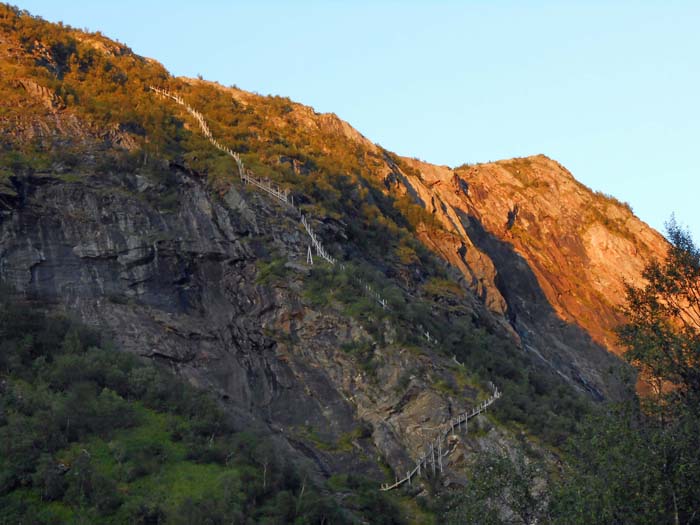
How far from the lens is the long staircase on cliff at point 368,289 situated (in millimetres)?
35562

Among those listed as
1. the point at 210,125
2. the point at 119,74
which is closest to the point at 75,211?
the point at 210,125

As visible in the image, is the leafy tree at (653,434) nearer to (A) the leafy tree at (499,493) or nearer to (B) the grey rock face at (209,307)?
(A) the leafy tree at (499,493)

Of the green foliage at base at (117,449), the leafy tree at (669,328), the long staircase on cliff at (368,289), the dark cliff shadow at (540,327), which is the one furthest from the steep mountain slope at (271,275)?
the leafy tree at (669,328)

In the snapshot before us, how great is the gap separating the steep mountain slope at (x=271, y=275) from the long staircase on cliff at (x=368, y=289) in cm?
50

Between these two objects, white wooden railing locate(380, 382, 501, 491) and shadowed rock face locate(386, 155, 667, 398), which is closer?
white wooden railing locate(380, 382, 501, 491)

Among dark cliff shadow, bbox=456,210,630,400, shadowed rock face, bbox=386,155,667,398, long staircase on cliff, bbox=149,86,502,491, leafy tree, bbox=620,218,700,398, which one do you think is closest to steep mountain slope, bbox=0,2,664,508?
dark cliff shadow, bbox=456,210,630,400

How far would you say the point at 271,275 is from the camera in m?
44.3

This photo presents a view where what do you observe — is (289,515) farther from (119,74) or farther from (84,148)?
(119,74)

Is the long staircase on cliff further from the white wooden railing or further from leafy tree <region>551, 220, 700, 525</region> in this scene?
leafy tree <region>551, 220, 700, 525</region>

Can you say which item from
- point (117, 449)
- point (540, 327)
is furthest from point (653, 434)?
point (540, 327)

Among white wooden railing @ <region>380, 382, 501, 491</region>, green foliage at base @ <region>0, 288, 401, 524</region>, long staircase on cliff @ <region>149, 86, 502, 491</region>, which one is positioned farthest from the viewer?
long staircase on cliff @ <region>149, 86, 502, 491</region>

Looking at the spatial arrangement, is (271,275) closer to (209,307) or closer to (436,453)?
(209,307)

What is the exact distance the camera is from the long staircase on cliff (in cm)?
3556

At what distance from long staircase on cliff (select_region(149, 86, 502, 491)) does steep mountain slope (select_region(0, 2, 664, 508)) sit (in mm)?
500
